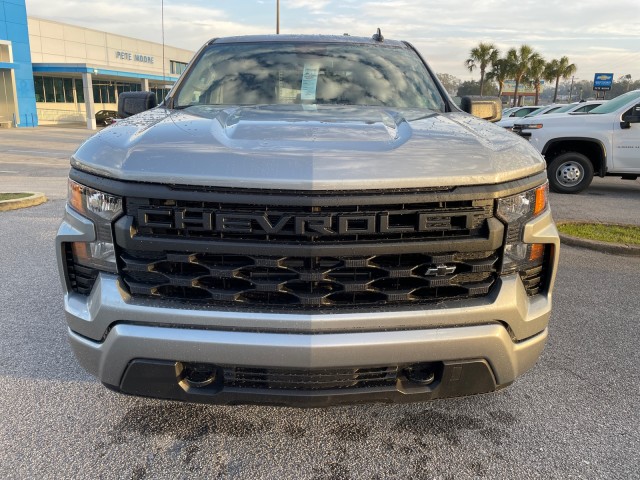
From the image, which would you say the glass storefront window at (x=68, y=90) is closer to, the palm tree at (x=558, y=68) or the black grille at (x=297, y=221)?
the black grille at (x=297, y=221)

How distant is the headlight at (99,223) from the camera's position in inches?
76.0

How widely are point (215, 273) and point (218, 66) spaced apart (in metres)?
2.12

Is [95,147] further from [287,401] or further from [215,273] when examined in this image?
[287,401]

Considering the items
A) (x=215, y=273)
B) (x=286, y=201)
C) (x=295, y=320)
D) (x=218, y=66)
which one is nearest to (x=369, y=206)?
(x=286, y=201)

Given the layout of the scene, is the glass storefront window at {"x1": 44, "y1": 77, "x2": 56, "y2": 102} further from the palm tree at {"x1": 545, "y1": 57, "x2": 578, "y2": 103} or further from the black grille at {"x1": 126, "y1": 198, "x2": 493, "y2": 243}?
the palm tree at {"x1": 545, "y1": 57, "x2": 578, "y2": 103}

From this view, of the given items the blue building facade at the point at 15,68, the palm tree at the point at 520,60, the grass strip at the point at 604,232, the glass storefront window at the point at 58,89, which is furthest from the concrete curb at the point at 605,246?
the palm tree at the point at 520,60

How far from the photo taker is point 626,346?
3.36 metres

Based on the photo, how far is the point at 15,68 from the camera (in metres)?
34.2

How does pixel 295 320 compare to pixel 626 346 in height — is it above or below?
above

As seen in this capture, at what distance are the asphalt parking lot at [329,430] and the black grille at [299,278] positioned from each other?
807 millimetres

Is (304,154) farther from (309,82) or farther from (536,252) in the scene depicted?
(309,82)

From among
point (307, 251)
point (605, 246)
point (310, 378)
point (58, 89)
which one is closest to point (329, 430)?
point (310, 378)

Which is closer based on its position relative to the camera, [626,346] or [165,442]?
[165,442]

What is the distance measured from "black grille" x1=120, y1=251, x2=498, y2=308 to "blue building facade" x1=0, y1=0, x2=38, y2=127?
128ft
